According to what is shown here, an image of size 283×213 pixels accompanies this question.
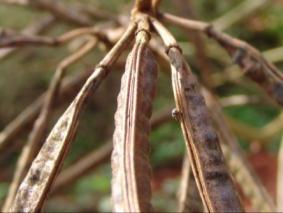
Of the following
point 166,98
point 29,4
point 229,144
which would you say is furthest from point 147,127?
point 166,98

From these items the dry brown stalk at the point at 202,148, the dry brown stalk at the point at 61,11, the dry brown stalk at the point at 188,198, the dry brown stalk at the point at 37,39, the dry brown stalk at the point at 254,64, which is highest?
the dry brown stalk at the point at 61,11

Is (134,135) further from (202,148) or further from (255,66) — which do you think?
(255,66)

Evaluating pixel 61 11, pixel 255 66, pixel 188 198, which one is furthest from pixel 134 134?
pixel 61 11

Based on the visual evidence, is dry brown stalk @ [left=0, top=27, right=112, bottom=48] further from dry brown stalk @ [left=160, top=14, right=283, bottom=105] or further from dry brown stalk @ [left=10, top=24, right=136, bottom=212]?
dry brown stalk @ [left=10, top=24, right=136, bottom=212]

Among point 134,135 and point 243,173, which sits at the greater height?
point 243,173

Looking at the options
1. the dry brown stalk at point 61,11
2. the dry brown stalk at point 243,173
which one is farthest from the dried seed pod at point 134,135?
the dry brown stalk at point 61,11

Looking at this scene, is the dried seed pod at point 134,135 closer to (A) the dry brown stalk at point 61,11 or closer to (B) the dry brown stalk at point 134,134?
(B) the dry brown stalk at point 134,134
